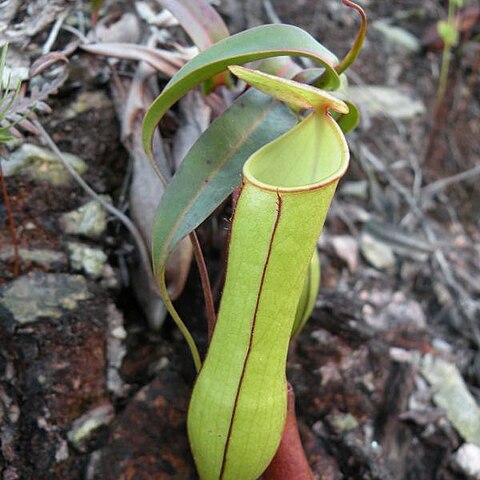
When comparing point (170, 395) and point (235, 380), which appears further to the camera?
point (170, 395)

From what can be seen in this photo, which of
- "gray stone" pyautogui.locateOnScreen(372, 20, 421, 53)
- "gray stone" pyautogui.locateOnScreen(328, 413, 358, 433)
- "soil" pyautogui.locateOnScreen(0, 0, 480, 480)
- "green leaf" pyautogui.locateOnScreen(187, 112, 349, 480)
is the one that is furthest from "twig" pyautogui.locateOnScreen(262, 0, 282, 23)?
"gray stone" pyautogui.locateOnScreen(328, 413, 358, 433)

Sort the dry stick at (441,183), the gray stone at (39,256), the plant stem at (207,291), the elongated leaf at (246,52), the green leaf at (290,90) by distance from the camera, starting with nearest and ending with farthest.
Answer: the green leaf at (290,90) < the elongated leaf at (246,52) < the plant stem at (207,291) < the gray stone at (39,256) < the dry stick at (441,183)

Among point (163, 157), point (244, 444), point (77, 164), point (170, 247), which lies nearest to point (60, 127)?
point (77, 164)

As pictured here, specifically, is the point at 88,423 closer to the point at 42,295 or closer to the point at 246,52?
the point at 42,295

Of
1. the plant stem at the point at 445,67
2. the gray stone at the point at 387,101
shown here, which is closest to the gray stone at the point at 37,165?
the gray stone at the point at 387,101

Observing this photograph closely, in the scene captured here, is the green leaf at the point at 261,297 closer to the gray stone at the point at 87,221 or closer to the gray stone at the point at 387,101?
the gray stone at the point at 87,221

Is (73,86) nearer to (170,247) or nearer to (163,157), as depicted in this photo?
(163,157)
